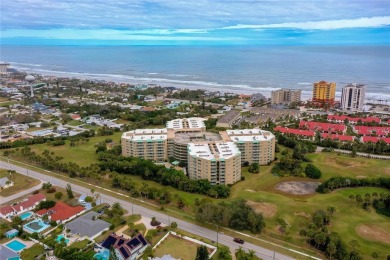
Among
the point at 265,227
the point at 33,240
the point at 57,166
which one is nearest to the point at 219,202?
the point at 265,227

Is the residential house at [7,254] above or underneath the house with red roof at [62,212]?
underneath

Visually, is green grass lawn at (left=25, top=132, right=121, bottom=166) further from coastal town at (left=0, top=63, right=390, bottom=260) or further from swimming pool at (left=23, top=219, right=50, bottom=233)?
swimming pool at (left=23, top=219, right=50, bottom=233)

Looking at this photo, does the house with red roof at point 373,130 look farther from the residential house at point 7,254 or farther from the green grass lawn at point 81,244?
the residential house at point 7,254

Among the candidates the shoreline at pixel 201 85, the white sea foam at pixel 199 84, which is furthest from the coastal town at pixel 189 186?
the white sea foam at pixel 199 84

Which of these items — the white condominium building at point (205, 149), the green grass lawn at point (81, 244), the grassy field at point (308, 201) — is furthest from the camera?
the white condominium building at point (205, 149)

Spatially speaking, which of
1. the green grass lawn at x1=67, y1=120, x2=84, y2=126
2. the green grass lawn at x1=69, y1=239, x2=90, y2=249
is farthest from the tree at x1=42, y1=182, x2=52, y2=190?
the green grass lawn at x1=67, y1=120, x2=84, y2=126

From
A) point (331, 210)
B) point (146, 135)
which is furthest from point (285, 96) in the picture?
point (331, 210)

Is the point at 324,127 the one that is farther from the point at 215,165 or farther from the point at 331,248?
the point at 331,248
